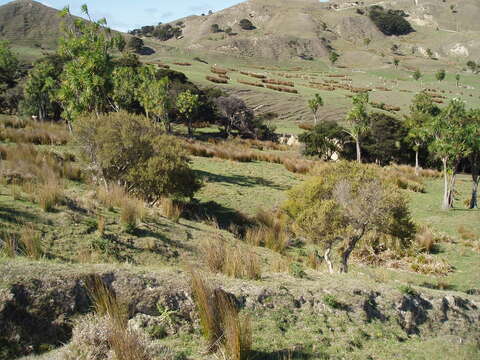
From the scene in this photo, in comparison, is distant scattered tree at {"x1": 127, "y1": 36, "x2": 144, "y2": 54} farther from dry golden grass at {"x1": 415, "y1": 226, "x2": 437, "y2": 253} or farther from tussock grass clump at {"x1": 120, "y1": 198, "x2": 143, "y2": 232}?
tussock grass clump at {"x1": 120, "y1": 198, "x2": 143, "y2": 232}

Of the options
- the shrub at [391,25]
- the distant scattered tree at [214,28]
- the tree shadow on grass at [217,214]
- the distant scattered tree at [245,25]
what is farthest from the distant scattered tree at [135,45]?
the shrub at [391,25]

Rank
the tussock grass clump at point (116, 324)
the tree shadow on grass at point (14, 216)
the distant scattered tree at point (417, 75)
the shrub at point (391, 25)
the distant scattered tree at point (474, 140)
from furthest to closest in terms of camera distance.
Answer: the shrub at point (391, 25) < the distant scattered tree at point (417, 75) < the distant scattered tree at point (474, 140) < the tree shadow on grass at point (14, 216) < the tussock grass clump at point (116, 324)

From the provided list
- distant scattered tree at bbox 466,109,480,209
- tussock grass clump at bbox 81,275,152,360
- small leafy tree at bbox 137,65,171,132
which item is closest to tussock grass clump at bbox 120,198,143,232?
tussock grass clump at bbox 81,275,152,360

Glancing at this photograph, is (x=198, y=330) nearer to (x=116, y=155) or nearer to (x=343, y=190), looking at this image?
(x=343, y=190)

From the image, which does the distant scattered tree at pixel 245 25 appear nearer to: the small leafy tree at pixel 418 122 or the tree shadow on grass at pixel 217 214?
the small leafy tree at pixel 418 122

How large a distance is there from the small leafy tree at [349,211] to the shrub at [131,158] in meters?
4.94

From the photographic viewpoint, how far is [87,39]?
18094mm

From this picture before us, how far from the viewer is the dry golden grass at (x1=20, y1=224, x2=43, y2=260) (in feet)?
20.1

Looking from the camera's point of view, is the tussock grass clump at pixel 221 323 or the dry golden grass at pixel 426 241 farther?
the dry golden grass at pixel 426 241

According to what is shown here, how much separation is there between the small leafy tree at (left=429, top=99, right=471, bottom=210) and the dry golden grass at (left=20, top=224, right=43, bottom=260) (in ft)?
70.2

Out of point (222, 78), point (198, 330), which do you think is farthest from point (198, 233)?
point (222, 78)

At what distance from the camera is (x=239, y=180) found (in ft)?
68.9

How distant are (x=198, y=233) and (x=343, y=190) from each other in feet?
13.5

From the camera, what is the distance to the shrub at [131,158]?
13172 millimetres
